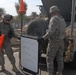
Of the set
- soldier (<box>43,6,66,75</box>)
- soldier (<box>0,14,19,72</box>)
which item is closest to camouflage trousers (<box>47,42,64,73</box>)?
soldier (<box>43,6,66,75</box>)

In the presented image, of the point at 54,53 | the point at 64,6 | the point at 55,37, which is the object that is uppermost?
the point at 64,6

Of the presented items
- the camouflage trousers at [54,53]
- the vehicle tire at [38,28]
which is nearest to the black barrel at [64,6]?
the vehicle tire at [38,28]

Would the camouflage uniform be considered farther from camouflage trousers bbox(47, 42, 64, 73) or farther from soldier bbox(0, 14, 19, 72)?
camouflage trousers bbox(47, 42, 64, 73)

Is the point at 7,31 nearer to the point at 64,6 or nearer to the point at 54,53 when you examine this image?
the point at 54,53

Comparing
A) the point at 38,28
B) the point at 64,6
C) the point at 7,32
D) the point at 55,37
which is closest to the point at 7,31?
the point at 7,32

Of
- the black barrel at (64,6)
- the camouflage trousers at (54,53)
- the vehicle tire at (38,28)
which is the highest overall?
the black barrel at (64,6)

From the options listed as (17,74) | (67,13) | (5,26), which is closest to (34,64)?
(17,74)

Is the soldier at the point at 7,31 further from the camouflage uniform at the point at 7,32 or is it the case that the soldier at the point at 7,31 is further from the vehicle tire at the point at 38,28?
the vehicle tire at the point at 38,28

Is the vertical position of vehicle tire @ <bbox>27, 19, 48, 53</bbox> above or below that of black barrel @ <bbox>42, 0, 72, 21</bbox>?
below

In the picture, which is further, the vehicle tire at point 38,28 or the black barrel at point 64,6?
the black barrel at point 64,6

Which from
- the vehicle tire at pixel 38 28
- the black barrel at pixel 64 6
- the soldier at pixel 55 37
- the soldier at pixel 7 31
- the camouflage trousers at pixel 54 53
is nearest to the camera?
the soldier at pixel 55 37

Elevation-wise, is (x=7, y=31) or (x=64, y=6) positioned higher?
(x=64, y=6)

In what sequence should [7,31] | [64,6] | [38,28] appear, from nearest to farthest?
[7,31] < [38,28] < [64,6]

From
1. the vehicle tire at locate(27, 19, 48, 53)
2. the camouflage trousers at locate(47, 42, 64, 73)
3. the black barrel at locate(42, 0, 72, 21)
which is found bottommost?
the camouflage trousers at locate(47, 42, 64, 73)
